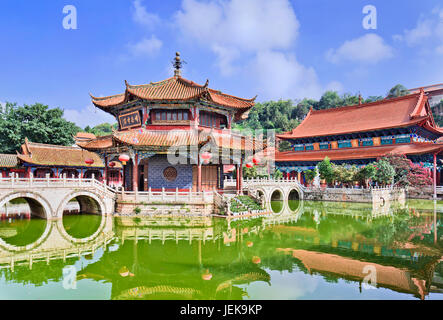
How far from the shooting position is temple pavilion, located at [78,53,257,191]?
20.0 meters

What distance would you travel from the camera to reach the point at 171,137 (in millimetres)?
20688

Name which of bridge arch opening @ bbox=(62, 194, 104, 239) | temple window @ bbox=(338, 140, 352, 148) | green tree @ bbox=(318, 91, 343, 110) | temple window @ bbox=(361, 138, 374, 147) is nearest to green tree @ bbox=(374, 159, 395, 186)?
temple window @ bbox=(361, 138, 374, 147)

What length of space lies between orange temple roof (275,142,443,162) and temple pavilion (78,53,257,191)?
54.6ft

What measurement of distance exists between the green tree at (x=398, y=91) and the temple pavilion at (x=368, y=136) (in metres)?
39.9

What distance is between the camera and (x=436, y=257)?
11.6 meters

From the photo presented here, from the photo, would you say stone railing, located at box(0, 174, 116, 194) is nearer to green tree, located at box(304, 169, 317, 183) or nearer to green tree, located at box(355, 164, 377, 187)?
green tree, located at box(304, 169, 317, 183)

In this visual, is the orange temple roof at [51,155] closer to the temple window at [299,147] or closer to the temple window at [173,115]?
the temple window at [173,115]

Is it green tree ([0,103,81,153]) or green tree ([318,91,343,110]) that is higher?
green tree ([318,91,343,110])

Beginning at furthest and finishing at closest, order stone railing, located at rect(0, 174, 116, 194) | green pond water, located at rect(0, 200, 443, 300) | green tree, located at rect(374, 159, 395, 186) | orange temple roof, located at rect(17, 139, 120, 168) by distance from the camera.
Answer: green tree, located at rect(374, 159, 395, 186)
orange temple roof, located at rect(17, 139, 120, 168)
stone railing, located at rect(0, 174, 116, 194)
green pond water, located at rect(0, 200, 443, 300)

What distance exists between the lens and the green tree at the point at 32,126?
35750 millimetres

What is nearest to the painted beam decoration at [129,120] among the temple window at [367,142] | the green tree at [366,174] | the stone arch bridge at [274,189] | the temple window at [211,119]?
the temple window at [211,119]

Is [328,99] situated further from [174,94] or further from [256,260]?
[256,260]

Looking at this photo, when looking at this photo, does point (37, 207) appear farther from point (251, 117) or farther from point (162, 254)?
point (251, 117)

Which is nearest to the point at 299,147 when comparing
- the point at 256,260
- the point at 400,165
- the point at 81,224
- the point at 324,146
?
the point at 324,146
